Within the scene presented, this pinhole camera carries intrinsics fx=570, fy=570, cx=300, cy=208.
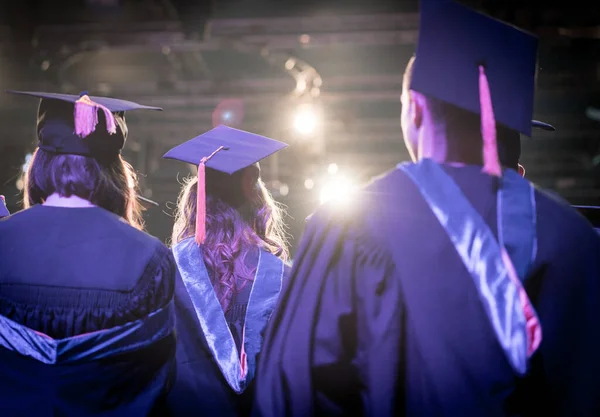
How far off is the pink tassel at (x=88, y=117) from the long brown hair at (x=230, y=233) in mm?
530

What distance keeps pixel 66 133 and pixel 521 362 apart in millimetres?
1458

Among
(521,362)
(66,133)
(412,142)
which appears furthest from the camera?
(66,133)

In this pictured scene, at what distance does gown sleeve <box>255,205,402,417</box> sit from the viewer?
124 cm

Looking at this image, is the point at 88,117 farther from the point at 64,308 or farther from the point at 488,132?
the point at 488,132

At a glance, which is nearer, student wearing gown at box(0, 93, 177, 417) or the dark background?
student wearing gown at box(0, 93, 177, 417)

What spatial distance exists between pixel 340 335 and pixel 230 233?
39.0 inches

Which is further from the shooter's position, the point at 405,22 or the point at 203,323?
the point at 405,22

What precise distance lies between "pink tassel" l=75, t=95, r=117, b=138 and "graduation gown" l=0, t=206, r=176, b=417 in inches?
10.5

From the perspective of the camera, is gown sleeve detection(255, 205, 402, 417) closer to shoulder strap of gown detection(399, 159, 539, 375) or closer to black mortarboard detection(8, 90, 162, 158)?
shoulder strap of gown detection(399, 159, 539, 375)

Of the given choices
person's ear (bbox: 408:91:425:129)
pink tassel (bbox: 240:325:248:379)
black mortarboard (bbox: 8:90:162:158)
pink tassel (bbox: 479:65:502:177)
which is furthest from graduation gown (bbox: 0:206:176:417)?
pink tassel (bbox: 479:65:502:177)

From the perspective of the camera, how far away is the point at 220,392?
195cm

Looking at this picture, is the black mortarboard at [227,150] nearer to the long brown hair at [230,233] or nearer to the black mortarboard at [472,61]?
the long brown hair at [230,233]

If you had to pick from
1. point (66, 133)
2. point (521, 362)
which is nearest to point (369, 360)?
point (521, 362)

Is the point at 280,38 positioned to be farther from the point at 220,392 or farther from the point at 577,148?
the point at 577,148
